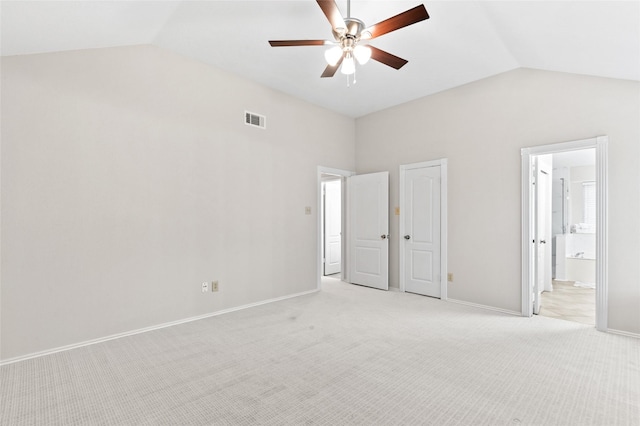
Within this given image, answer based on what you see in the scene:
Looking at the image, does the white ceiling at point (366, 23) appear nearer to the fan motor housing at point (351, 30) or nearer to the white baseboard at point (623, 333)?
the fan motor housing at point (351, 30)

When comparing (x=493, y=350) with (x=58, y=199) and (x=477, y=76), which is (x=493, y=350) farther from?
(x=58, y=199)

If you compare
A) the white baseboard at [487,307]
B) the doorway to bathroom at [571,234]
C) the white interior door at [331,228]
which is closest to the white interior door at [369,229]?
the white interior door at [331,228]

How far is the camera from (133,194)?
11.2ft

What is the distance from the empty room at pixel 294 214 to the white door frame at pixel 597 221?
23mm

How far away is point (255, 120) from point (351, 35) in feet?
7.54

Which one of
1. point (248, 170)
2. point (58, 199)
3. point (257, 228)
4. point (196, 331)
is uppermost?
point (248, 170)

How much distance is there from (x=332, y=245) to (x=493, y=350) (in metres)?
4.40

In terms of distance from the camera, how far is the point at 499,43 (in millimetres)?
3482

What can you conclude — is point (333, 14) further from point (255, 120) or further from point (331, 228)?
point (331, 228)

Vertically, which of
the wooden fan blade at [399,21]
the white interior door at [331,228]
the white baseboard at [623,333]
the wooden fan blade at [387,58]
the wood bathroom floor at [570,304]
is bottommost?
the wood bathroom floor at [570,304]

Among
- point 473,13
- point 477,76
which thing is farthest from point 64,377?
point 477,76

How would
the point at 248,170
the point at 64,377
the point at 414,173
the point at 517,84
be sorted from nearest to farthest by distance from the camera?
the point at 64,377
the point at 517,84
the point at 248,170
the point at 414,173

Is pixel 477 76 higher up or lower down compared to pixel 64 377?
higher up

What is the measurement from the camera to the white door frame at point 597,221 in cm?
343
